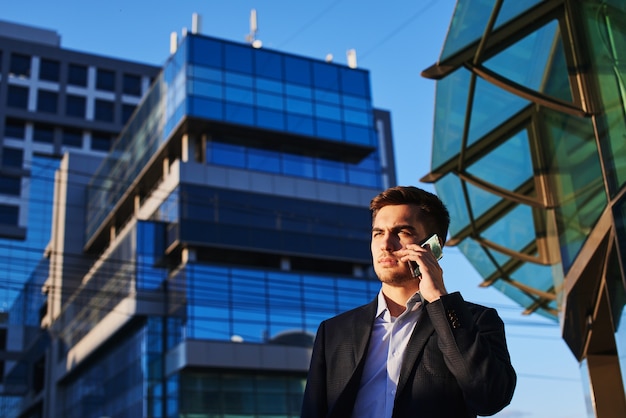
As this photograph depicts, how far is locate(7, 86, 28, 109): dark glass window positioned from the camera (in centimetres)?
8081

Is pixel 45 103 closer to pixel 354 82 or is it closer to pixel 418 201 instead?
pixel 354 82

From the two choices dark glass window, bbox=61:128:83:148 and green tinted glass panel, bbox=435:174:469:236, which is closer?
green tinted glass panel, bbox=435:174:469:236

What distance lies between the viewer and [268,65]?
47875mm

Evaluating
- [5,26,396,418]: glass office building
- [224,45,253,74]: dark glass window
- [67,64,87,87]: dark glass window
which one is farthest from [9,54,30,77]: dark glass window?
[224,45,253,74]: dark glass window

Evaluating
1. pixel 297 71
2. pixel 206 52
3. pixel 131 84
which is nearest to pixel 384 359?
pixel 206 52

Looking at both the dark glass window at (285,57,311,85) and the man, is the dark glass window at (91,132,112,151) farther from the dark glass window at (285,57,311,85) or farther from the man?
the man

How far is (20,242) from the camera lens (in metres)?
73.7

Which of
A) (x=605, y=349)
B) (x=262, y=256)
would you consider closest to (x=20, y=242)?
(x=262, y=256)

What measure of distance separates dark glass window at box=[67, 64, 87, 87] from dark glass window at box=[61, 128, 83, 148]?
4.48 m

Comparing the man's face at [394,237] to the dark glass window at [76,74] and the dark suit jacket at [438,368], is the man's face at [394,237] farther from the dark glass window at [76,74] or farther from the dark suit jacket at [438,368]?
the dark glass window at [76,74]

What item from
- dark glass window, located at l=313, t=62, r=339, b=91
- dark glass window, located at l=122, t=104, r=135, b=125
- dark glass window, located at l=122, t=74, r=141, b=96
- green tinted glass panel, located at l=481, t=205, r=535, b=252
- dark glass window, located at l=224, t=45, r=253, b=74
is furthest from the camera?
dark glass window, located at l=122, t=74, r=141, b=96

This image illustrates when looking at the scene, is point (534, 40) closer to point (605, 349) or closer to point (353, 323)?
point (605, 349)

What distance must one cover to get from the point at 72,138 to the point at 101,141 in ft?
9.15

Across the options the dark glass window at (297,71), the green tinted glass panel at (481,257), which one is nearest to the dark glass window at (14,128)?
the dark glass window at (297,71)
